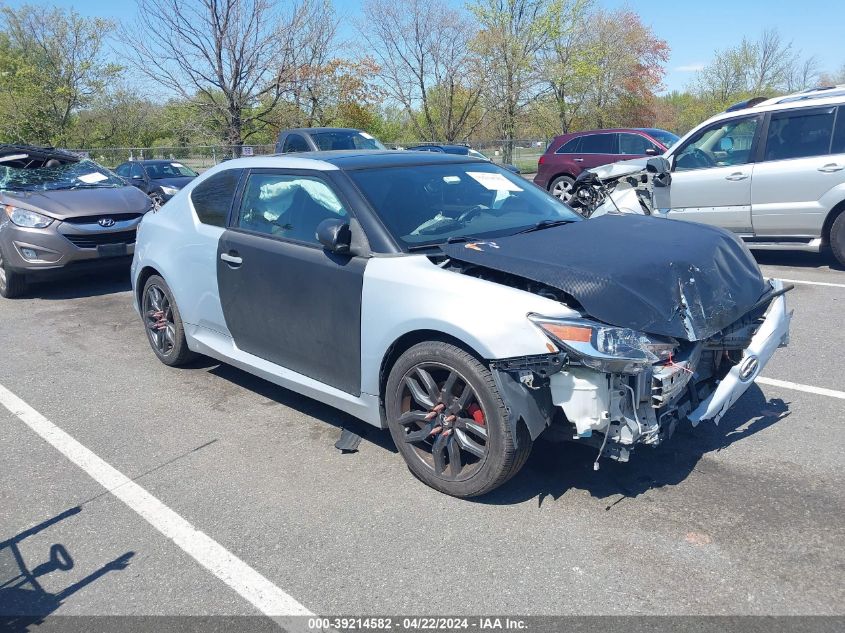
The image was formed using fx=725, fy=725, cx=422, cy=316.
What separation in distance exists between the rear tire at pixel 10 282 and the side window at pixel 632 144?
11.8 meters

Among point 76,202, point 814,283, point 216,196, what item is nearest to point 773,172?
point 814,283

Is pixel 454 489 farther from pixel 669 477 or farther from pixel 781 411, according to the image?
pixel 781 411

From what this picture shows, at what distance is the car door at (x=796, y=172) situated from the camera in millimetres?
8203

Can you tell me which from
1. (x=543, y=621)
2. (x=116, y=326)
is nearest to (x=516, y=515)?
(x=543, y=621)

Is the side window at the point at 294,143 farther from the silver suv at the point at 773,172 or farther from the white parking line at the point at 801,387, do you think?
the white parking line at the point at 801,387

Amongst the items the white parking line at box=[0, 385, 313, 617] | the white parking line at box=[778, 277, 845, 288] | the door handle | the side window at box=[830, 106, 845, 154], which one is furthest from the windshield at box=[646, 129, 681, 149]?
the white parking line at box=[0, 385, 313, 617]

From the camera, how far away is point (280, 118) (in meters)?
26.0

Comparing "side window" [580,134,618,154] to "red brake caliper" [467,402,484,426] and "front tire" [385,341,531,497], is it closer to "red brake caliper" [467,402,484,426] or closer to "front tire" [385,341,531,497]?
"front tire" [385,341,531,497]

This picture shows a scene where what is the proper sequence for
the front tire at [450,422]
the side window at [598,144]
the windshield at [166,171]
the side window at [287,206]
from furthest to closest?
the windshield at [166,171]
the side window at [598,144]
the side window at [287,206]
the front tire at [450,422]

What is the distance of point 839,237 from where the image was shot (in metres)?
8.27

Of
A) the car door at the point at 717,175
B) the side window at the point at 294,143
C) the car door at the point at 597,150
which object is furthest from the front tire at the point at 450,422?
the car door at the point at 597,150

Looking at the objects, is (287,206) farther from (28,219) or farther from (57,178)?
(57,178)

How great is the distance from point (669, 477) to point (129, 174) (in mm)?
18815

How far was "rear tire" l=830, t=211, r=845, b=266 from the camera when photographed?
8.23m
